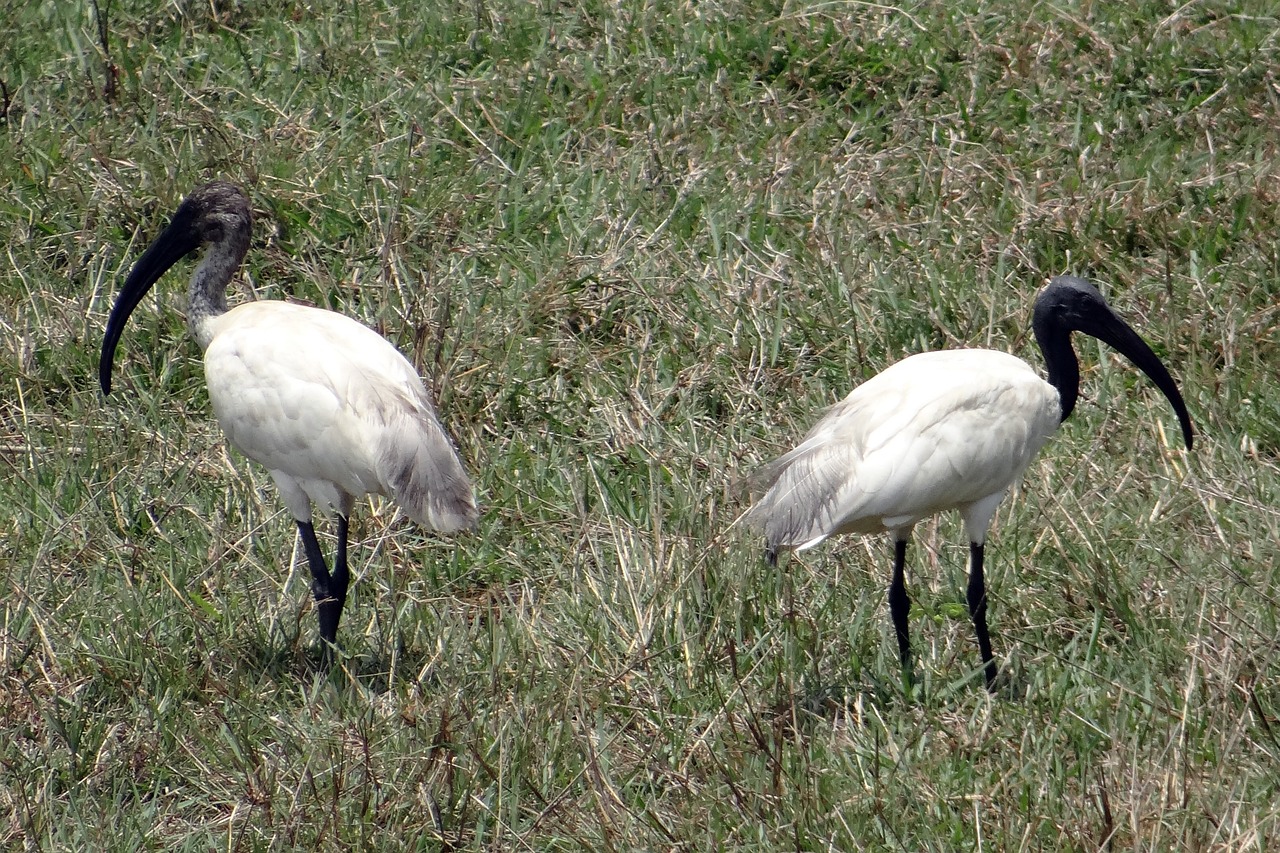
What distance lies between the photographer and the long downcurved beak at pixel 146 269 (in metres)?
5.66

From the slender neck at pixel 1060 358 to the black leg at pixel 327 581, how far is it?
6.90ft

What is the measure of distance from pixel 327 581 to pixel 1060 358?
7.17ft

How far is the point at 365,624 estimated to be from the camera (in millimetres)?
5031

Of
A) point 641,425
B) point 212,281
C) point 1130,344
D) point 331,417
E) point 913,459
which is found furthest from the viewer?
point 641,425

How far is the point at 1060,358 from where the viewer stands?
16.4 ft

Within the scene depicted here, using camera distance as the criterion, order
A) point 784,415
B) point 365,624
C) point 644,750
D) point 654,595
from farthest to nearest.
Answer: point 784,415 → point 365,624 → point 654,595 → point 644,750

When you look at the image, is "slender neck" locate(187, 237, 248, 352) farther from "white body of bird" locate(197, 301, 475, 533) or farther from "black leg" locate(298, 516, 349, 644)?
"black leg" locate(298, 516, 349, 644)

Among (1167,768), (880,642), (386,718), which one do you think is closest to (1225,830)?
(1167,768)

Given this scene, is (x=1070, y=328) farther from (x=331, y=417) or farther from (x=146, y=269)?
(x=146, y=269)

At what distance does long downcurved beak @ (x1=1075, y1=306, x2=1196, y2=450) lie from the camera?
498 centimetres

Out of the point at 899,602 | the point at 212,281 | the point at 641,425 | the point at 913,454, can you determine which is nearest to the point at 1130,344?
the point at 913,454

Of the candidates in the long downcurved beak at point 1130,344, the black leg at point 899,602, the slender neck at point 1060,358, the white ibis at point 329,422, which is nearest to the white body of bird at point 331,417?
the white ibis at point 329,422

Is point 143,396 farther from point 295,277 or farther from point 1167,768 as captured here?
point 1167,768

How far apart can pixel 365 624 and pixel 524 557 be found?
549 mm
